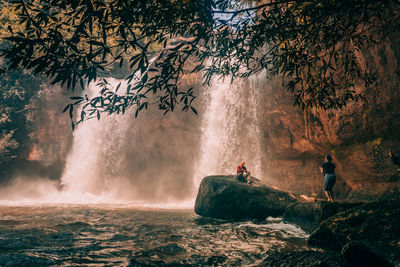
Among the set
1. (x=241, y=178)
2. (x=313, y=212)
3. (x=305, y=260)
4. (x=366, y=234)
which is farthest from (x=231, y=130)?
(x=305, y=260)

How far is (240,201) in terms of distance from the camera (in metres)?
9.69

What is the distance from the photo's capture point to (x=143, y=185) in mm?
19266

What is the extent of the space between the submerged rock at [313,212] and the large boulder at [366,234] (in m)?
1.20

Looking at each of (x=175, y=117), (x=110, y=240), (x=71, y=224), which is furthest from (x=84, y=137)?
(x=110, y=240)

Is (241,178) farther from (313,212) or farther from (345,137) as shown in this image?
(345,137)

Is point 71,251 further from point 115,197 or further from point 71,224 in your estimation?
point 115,197

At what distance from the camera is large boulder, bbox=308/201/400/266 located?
379 centimetres

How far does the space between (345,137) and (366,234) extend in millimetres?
7827

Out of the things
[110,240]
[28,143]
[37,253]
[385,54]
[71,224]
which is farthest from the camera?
[28,143]

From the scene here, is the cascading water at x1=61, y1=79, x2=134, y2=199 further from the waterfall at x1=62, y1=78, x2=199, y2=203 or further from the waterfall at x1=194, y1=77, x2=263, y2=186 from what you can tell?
the waterfall at x1=194, y1=77, x2=263, y2=186

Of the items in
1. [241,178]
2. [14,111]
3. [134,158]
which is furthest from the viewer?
[14,111]

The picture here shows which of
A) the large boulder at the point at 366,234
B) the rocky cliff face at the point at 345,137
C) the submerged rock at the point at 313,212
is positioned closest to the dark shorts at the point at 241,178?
the submerged rock at the point at 313,212

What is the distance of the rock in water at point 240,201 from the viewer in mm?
9539

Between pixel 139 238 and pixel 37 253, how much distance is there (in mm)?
2302
